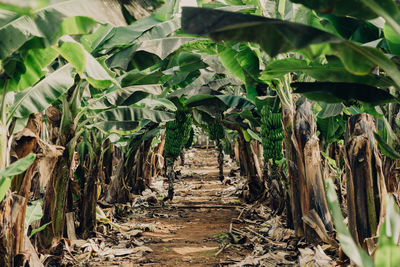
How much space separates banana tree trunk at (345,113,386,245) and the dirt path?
74.2 inches

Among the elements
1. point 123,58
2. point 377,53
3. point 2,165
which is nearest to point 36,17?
point 2,165

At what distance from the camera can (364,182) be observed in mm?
2578

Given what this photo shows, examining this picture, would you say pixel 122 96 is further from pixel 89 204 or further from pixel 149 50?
pixel 89 204

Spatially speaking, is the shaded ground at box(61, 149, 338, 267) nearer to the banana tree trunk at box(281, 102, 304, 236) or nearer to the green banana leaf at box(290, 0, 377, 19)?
the banana tree trunk at box(281, 102, 304, 236)

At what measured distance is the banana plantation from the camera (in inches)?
60.4

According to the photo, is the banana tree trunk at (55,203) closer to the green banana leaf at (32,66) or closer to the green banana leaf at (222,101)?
the green banana leaf at (32,66)

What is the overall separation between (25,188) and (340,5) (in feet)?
8.52

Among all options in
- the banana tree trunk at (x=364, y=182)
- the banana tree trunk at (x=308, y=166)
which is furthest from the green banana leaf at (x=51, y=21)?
the banana tree trunk at (x=308, y=166)

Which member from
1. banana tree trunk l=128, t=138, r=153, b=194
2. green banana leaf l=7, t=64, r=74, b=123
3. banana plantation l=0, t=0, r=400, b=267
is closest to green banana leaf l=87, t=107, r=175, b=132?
banana plantation l=0, t=0, r=400, b=267

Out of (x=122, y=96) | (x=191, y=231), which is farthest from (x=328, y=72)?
(x=191, y=231)

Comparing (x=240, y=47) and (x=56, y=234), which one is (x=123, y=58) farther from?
(x=56, y=234)

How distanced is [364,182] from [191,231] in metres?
3.84

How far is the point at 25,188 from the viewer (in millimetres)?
2801

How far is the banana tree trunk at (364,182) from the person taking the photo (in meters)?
2.56
